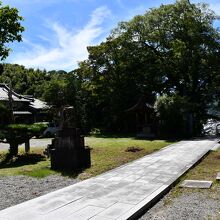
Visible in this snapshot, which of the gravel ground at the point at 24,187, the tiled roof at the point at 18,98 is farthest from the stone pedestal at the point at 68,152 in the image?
the tiled roof at the point at 18,98

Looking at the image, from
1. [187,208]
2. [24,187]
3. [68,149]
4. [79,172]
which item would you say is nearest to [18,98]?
[68,149]

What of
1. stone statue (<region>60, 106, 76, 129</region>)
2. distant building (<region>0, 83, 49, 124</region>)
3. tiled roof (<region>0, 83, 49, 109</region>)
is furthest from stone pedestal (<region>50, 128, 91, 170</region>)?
distant building (<region>0, 83, 49, 124</region>)

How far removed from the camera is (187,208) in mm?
7438

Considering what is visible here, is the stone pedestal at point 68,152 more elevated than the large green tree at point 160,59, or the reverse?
the large green tree at point 160,59

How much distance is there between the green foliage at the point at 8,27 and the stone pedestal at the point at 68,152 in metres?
4.09

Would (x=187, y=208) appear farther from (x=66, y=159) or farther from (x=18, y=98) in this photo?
(x=18, y=98)

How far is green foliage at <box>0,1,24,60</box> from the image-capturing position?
13.3m

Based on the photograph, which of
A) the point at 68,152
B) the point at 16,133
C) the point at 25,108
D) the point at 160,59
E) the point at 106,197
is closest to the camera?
the point at 106,197

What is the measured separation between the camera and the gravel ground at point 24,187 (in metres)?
8.37

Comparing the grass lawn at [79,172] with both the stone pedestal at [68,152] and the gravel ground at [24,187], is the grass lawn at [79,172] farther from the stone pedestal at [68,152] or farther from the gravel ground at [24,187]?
the gravel ground at [24,187]

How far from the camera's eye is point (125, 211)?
279 inches

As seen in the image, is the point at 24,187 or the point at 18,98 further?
the point at 18,98

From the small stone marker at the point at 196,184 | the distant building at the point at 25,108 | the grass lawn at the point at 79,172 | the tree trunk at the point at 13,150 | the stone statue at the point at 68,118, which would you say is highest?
the distant building at the point at 25,108

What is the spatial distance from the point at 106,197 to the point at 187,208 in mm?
1853
